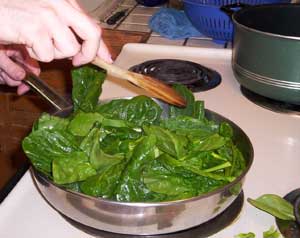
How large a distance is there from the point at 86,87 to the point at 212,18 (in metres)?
0.63

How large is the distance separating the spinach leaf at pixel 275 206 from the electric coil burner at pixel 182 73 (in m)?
0.43

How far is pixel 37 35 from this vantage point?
625 millimetres

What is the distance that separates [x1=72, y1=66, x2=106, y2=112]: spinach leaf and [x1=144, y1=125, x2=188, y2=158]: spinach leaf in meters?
0.15

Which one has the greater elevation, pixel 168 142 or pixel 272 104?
pixel 168 142

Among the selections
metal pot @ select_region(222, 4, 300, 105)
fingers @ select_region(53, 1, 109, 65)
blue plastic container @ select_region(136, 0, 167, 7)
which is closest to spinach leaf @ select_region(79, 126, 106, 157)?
fingers @ select_region(53, 1, 109, 65)

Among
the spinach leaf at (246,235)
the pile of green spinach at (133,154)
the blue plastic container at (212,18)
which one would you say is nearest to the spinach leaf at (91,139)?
the pile of green spinach at (133,154)

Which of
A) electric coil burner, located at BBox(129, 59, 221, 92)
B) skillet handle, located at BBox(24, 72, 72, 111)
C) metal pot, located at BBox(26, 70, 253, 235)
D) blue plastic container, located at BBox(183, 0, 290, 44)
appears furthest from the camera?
blue plastic container, located at BBox(183, 0, 290, 44)

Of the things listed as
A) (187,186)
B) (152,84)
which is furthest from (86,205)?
(152,84)

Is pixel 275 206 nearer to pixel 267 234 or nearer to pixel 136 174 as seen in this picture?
pixel 267 234

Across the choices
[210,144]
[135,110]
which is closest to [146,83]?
[135,110]

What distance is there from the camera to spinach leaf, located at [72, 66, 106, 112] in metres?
0.78

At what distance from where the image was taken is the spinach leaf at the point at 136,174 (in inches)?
24.1

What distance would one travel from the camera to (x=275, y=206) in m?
0.70

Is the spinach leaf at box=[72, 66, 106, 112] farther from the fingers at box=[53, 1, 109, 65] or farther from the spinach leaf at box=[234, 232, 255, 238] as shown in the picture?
the spinach leaf at box=[234, 232, 255, 238]
